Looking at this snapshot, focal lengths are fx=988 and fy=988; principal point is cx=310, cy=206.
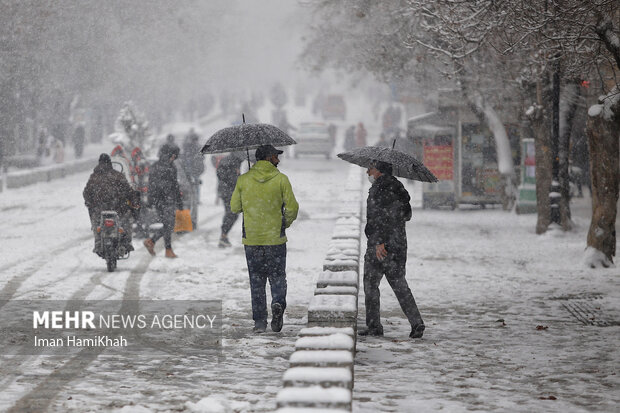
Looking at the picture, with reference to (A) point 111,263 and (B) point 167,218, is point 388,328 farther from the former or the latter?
(B) point 167,218

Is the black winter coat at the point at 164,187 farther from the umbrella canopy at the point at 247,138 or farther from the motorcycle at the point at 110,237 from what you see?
the umbrella canopy at the point at 247,138

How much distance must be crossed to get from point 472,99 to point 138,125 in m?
18.0

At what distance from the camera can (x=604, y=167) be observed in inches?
593

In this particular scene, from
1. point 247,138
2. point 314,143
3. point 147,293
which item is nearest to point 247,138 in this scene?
point 247,138

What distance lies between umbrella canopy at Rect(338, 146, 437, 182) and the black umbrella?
777 mm

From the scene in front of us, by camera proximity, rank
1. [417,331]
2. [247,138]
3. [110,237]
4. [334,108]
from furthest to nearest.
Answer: [334,108]
[110,237]
[247,138]
[417,331]

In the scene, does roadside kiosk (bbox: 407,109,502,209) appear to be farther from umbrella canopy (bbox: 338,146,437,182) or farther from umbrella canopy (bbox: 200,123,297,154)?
umbrella canopy (bbox: 338,146,437,182)

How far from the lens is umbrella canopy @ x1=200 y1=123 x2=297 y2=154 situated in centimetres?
1000

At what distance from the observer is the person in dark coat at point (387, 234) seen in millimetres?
9398

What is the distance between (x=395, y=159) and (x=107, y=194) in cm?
626

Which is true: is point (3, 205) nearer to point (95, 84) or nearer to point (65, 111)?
point (95, 84)

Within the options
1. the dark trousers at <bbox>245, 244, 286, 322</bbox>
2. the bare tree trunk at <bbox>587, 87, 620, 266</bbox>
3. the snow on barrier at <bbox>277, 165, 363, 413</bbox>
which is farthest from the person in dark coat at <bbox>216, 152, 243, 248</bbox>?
the dark trousers at <bbox>245, 244, 286, 322</bbox>

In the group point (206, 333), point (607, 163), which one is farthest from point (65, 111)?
point (206, 333)

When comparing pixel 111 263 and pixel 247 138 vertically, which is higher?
pixel 247 138
